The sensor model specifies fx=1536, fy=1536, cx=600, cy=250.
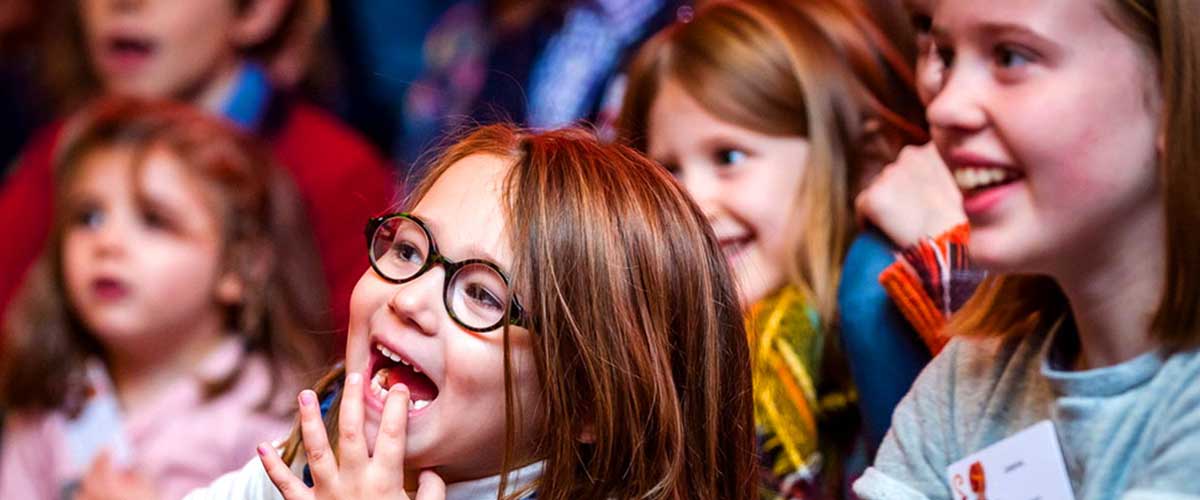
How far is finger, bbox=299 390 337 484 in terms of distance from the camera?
47.0 inches

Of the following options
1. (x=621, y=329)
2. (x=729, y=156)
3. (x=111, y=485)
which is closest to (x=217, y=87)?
(x=111, y=485)

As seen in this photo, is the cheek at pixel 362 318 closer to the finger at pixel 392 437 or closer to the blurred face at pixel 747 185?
the finger at pixel 392 437

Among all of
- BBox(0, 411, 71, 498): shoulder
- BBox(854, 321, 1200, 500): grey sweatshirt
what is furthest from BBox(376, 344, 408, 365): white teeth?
BBox(0, 411, 71, 498): shoulder

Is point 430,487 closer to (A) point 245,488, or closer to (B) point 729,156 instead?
(A) point 245,488

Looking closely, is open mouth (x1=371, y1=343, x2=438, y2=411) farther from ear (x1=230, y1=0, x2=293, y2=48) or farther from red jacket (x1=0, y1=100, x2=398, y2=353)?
ear (x1=230, y1=0, x2=293, y2=48)

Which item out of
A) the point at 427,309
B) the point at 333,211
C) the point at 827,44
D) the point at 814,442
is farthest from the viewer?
the point at 333,211

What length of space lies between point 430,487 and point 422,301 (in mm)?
150

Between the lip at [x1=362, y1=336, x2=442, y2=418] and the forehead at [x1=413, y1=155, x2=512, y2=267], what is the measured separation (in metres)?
0.09

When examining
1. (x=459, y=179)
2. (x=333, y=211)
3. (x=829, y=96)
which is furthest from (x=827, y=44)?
(x=333, y=211)

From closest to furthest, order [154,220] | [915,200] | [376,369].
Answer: [376,369] < [915,200] < [154,220]

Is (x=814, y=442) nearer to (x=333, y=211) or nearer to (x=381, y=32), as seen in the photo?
(x=333, y=211)

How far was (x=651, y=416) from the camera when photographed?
1.25 meters

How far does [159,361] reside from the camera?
236cm

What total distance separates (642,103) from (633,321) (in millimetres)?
677
